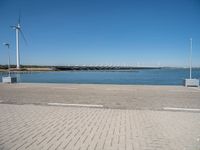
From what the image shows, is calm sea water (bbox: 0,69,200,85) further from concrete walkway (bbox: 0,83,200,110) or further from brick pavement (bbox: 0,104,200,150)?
brick pavement (bbox: 0,104,200,150)

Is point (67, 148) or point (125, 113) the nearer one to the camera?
point (67, 148)

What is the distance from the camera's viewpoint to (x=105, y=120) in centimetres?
685

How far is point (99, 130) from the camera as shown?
18.8 ft

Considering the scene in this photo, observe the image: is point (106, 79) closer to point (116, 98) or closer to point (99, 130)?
point (116, 98)

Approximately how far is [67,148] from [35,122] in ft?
8.44

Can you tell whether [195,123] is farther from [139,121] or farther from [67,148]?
[67,148]

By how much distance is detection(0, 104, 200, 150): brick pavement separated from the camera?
4633 mm

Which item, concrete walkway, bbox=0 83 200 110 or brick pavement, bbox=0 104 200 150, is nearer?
brick pavement, bbox=0 104 200 150

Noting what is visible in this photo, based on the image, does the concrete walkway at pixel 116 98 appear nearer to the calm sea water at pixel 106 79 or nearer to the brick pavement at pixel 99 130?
the brick pavement at pixel 99 130

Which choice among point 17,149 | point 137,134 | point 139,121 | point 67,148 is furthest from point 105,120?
point 17,149

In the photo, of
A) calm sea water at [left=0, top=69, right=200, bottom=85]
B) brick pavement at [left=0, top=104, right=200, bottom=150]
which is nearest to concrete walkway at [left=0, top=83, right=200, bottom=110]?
brick pavement at [left=0, top=104, right=200, bottom=150]

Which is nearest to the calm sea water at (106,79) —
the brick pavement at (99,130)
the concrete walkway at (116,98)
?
the concrete walkway at (116,98)

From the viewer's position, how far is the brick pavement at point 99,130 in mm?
4633

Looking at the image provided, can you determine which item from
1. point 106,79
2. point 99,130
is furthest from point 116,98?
point 106,79
